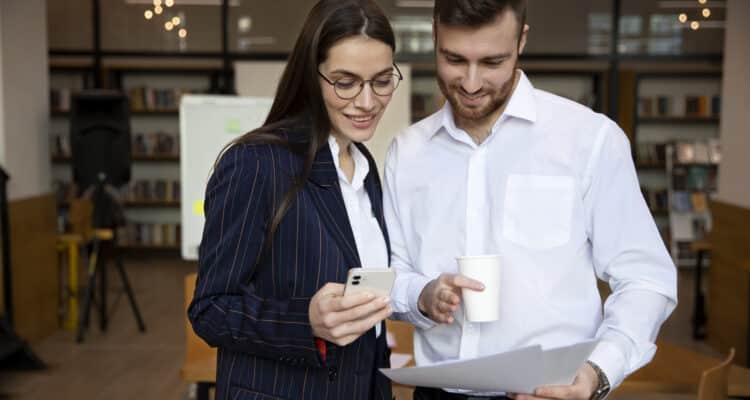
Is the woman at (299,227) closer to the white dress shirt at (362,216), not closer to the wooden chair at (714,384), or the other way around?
the white dress shirt at (362,216)

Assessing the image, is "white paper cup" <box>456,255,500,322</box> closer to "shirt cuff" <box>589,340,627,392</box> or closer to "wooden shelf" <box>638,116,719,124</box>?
"shirt cuff" <box>589,340,627,392</box>

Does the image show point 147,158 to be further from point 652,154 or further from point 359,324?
point 359,324

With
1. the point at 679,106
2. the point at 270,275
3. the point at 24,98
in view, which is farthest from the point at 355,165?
the point at 679,106

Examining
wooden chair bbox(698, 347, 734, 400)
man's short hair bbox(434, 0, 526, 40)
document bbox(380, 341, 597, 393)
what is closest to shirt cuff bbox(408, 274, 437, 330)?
document bbox(380, 341, 597, 393)

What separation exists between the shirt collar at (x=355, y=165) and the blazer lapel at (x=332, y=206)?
4cm

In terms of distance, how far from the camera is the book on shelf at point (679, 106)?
9.91 m

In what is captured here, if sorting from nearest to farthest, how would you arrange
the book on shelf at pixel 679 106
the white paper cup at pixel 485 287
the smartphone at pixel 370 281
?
Result: the smartphone at pixel 370 281 < the white paper cup at pixel 485 287 < the book on shelf at pixel 679 106

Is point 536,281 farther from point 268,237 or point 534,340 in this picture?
point 268,237

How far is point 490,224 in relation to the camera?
1705 millimetres

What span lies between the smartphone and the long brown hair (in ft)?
0.98

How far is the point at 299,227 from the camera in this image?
60.4 inches

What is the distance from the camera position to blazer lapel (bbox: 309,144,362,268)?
62.1 inches

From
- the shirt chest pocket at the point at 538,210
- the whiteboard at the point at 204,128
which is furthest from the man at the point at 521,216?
the whiteboard at the point at 204,128

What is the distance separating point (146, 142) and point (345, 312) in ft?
30.5
